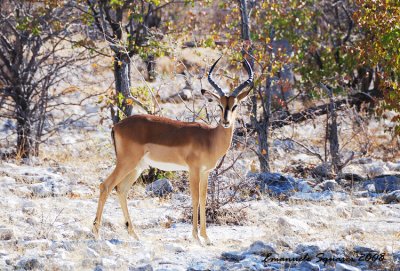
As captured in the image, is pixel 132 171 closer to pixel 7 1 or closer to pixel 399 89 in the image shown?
pixel 399 89

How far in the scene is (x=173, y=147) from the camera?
9.59 m

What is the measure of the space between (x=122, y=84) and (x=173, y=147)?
3712mm

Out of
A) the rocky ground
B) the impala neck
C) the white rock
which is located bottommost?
the white rock

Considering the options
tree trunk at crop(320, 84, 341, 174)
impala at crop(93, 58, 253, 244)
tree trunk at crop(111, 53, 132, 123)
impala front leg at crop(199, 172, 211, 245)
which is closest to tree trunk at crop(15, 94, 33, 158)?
tree trunk at crop(111, 53, 132, 123)

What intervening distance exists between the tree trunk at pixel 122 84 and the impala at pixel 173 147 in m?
2.68

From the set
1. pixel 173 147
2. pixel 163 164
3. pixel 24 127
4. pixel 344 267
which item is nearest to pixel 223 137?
pixel 173 147

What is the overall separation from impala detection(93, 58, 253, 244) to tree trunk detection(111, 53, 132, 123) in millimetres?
2675

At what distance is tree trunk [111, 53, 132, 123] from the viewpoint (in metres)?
12.8

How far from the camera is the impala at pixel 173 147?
954 centimetres

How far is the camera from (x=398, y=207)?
11.6 m

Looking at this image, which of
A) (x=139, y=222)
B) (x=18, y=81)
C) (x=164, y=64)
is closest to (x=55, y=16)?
(x=18, y=81)

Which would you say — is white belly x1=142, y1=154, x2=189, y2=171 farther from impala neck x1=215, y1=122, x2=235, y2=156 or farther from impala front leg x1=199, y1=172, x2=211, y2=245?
impala neck x1=215, y1=122, x2=235, y2=156

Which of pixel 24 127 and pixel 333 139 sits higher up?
pixel 24 127

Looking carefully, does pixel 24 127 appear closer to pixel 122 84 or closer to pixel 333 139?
pixel 122 84
